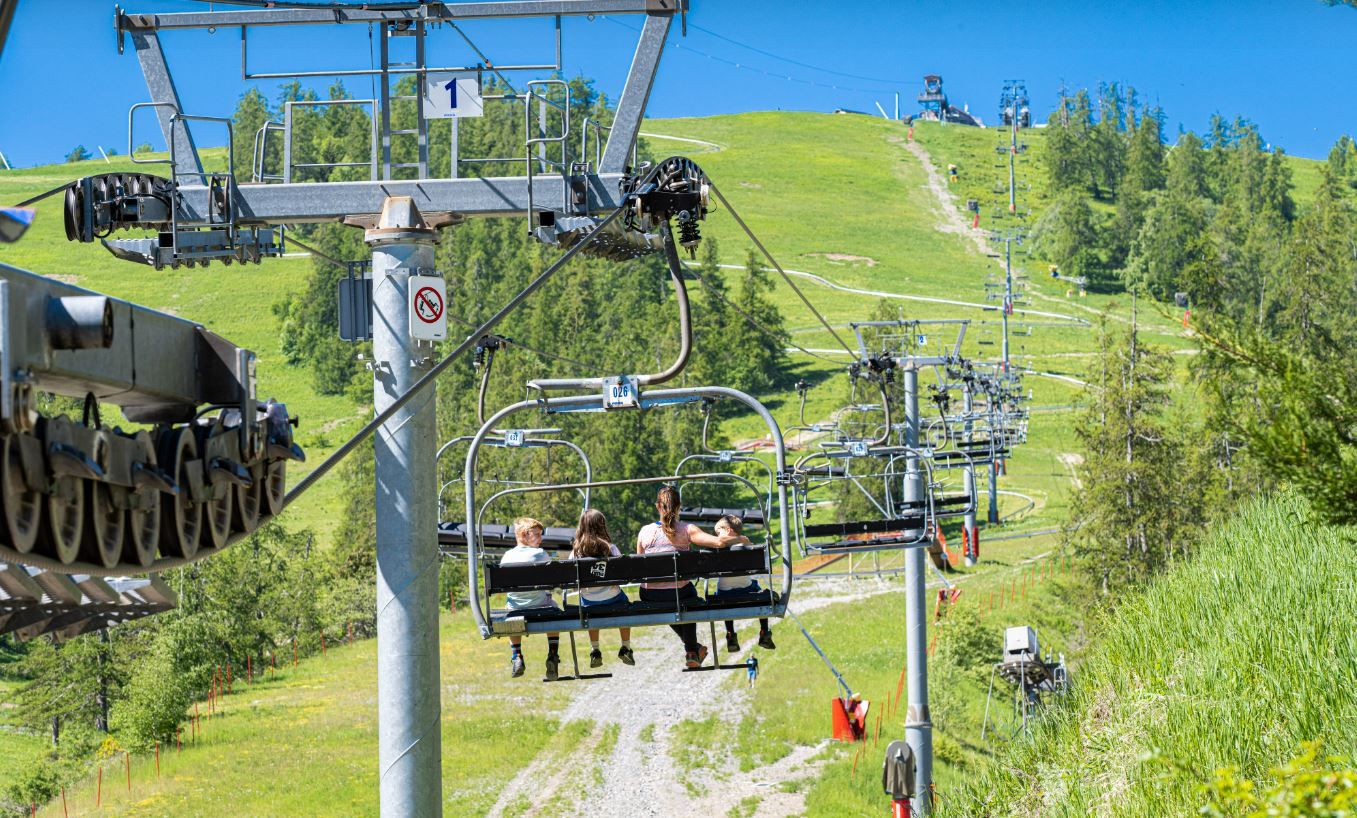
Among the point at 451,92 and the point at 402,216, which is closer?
the point at 402,216

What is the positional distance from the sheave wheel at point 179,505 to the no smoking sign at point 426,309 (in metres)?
2.67

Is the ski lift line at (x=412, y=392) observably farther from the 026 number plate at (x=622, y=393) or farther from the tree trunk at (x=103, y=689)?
the tree trunk at (x=103, y=689)

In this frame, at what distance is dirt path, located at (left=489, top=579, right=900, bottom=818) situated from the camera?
27.2m

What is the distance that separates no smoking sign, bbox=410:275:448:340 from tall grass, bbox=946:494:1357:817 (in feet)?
13.9

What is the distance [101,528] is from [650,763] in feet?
83.5

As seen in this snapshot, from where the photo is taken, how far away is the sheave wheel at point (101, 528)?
529 centimetres

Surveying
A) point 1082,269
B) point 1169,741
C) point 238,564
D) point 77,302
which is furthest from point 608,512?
point 1082,269

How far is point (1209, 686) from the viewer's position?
9.91 meters

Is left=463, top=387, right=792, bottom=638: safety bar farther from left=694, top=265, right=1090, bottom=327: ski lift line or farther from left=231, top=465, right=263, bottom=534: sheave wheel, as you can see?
left=694, top=265, right=1090, bottom=327: ski lift line

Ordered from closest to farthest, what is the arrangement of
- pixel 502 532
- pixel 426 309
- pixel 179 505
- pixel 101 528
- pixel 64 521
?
pixel 64 521
pixel 101 528
pixel 179 505
pixel 426 309
pixel 502 532

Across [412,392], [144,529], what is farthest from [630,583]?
[144,529]

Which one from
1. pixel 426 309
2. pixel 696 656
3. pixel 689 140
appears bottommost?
pixel 696 656

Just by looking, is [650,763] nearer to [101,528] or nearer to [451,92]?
[451,92]

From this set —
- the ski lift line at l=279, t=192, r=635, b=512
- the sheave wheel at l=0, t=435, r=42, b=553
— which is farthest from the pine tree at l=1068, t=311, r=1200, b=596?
the sheave wheel at l=0, t=435, r=42, b=553
